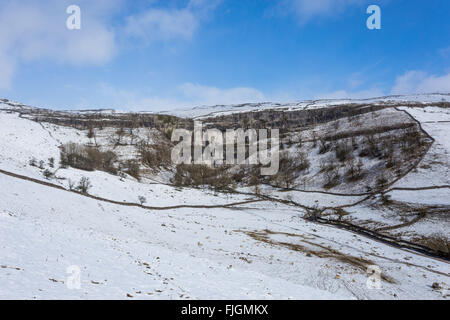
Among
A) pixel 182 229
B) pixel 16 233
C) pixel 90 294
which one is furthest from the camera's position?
pixel 182 229

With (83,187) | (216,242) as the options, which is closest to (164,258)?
(216,242)

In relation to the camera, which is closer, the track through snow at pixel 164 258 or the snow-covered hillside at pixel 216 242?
the track through snow at pixel 164 258

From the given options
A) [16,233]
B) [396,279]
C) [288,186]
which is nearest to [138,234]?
[16,233]

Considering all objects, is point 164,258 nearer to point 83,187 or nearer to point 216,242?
point 216,242

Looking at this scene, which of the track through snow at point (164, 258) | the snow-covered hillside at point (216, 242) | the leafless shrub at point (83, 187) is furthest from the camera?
the leafless shrub at point (83, 187)

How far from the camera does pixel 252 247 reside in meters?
20.3

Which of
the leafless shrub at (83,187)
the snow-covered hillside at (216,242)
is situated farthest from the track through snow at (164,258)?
A: the leafless shrub at (83,187)

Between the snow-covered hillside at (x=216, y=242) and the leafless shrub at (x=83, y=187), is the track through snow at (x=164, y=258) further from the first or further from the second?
the leafless shrub at (x=83, y=187)

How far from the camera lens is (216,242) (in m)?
21.0

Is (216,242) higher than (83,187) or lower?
lower

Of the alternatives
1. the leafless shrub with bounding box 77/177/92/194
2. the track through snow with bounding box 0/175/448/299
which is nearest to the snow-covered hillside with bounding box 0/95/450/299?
the track through snow with bounding box 0/175/448/299

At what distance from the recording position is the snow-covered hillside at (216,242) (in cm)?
972
